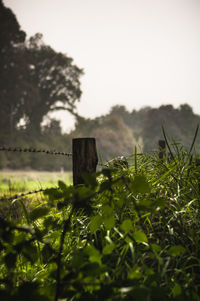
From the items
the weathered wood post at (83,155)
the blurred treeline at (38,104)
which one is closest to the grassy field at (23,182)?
the weathered wood post at (83,155)

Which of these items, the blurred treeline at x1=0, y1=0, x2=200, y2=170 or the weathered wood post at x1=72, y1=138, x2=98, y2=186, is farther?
the blurred treeline at x1=0, y1=0, x2=200, y2=170

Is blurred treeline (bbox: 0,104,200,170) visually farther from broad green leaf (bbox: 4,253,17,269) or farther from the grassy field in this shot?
broad green leaf (bbox: 4,253,17,269)

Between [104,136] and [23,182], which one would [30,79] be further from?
[23,182]

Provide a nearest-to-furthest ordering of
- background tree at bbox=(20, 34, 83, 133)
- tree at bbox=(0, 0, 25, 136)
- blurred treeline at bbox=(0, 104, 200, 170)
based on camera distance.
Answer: tree at bbox=(0, 0, 25, 136)
blurred treeline at bbox=(0, 104, 200, 170)
background tree at bbox=(20, 34, 83, 133)

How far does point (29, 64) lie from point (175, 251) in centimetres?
3682

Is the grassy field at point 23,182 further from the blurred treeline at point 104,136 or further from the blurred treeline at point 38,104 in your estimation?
the blurred treeline at point 38,104

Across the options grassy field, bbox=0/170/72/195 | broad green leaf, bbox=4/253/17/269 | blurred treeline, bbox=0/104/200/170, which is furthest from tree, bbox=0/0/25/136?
broad green leaf, bbox=4/253/17/269

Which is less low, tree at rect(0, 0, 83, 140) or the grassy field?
tree at rect(0, 0, 83, 140)

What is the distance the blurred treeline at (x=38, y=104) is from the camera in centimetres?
2925

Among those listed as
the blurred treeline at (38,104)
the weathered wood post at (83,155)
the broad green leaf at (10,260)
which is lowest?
the broad green leaf at (10,260)

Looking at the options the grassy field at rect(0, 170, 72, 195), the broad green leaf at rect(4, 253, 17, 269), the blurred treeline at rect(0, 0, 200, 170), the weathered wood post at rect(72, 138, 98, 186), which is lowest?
the grassy field at rect(0, 170, 72, 195)

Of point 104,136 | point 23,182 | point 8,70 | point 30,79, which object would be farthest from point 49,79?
point 23,182

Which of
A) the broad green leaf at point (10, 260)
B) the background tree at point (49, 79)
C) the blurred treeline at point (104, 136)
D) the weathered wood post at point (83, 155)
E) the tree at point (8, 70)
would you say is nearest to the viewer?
the broad green leaf at point (10, 260)

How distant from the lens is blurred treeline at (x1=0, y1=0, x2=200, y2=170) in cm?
2925
